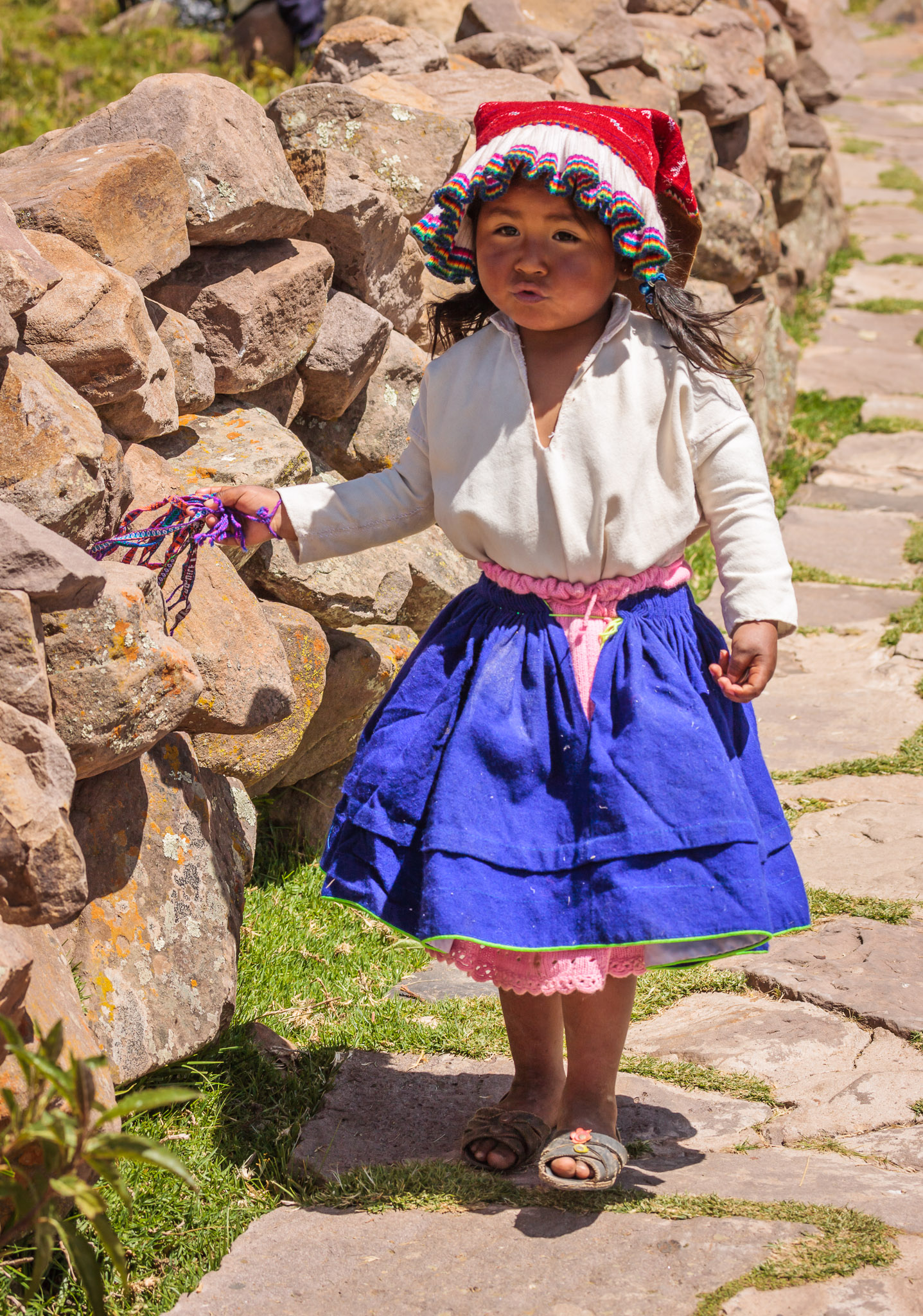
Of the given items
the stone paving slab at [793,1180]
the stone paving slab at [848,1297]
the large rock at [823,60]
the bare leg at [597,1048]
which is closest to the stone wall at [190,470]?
the bare leg at [597,1048]

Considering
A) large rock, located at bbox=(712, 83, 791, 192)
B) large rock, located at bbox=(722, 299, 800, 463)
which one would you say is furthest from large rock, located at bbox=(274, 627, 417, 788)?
large rock, located at bbox=(712, 83, 791, 192)

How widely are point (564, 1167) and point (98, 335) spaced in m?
1.45

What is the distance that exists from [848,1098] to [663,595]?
3.02 feet

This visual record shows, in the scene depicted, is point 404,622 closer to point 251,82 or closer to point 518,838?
point 518,838

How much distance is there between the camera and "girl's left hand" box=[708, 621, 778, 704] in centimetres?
194

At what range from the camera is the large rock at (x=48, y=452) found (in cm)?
194

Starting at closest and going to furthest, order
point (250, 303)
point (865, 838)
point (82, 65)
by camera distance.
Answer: point (250, 303)
point (865, 838)
point (82, 65)

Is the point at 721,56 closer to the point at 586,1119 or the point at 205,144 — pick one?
the point at 205,144

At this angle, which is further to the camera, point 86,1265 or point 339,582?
point 339,582

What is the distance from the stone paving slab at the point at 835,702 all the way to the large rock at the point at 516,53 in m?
2.14

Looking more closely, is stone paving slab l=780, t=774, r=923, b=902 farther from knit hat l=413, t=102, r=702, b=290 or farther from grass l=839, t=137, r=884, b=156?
grass l=839, t=137, r=884, b=156

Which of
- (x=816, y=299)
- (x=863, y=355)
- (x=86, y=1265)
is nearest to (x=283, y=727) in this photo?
(x=86, y=1265)

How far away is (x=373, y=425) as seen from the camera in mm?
3252

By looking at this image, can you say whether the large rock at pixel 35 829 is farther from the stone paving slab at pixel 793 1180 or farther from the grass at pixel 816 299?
the grass at pixel 816 299
